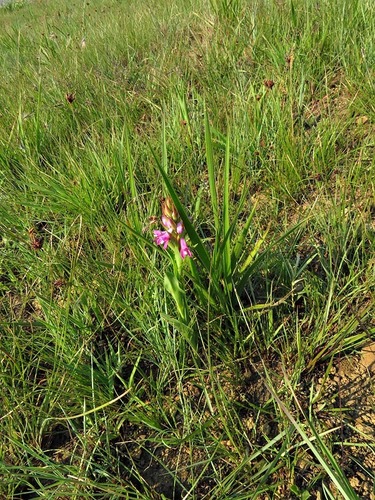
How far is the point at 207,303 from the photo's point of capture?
3.64 ft

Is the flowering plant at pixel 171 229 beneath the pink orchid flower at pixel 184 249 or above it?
above

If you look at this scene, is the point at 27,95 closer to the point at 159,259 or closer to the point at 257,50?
the point at 257,50

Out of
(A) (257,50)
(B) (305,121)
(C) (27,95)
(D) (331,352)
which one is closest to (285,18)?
(A) (257,50)

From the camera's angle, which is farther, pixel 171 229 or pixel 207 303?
pixel 207 303

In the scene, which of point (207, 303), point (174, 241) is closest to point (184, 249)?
point (174, 241)

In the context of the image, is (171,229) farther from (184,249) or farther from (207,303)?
(207,303)

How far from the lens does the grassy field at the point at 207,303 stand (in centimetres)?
94

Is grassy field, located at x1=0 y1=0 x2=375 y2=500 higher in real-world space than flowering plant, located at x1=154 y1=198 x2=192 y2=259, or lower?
lower

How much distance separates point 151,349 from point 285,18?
6.98 ft

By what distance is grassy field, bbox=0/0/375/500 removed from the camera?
94 cm

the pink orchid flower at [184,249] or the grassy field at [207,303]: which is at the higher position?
the pink orchid flower at [184,249]

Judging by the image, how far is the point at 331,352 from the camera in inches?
40.7

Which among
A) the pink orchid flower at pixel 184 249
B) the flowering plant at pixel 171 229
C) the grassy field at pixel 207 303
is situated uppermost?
the flowering plant at pixel 171 229

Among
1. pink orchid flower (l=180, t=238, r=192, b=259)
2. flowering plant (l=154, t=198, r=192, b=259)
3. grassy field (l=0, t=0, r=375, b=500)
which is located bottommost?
grassy field (l=0, t=0, r=375, b=500)
